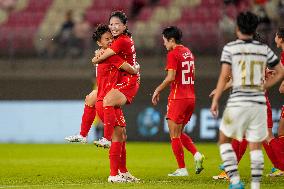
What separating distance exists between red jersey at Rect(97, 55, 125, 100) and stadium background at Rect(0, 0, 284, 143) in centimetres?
893

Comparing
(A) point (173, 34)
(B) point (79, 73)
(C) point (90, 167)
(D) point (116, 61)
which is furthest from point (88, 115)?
(B) point (79, 73)

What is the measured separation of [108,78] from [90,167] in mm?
3160

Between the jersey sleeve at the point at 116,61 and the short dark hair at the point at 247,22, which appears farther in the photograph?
the jersey sleeve at the point at 116,61

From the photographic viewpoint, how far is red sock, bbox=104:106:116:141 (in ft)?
37.2

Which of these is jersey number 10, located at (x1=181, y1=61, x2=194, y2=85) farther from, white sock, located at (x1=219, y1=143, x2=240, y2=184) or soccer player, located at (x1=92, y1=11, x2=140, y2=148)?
white sock, located at (x1=219, y1=143, x2=240, y2=184)

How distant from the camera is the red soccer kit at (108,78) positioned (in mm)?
11391

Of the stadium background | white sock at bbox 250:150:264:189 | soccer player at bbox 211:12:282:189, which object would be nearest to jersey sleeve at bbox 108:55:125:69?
soccer player at bbox 211:12:282:189

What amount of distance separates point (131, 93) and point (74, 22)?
45.7 ft

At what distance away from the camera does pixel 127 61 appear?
11617 millimetres

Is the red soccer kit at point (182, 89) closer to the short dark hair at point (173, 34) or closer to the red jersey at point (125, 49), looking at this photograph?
the short dark hair at point (173, 34)

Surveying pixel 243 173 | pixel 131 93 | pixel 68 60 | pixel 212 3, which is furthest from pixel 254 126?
→ pixel 212 3

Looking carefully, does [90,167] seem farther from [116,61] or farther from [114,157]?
[116,61]

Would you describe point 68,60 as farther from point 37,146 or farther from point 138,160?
point 138,160

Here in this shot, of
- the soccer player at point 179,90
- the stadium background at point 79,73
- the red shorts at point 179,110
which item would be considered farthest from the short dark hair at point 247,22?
the stadium background at point 79,73
